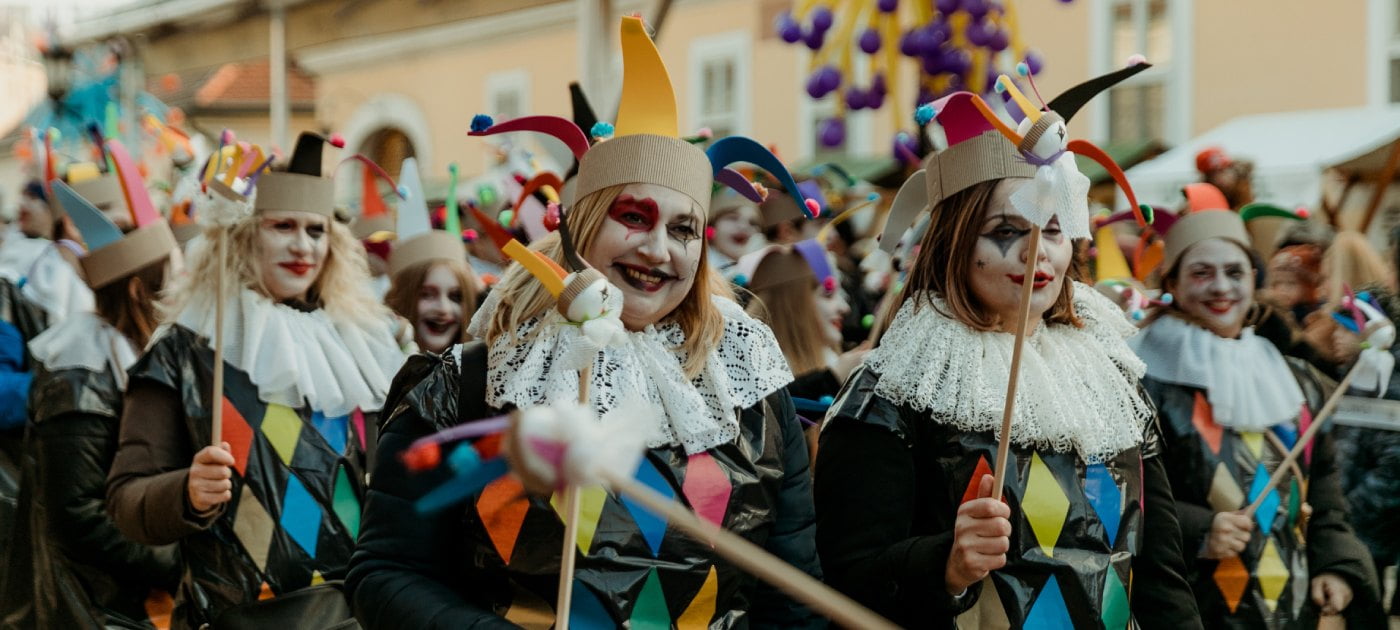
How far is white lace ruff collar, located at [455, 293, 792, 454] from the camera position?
9.62ft

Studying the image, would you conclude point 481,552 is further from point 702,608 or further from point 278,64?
point 278,64

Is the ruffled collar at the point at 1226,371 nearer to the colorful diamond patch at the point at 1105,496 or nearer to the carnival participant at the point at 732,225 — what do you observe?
the colorful diamond patch at the point at 1105,496

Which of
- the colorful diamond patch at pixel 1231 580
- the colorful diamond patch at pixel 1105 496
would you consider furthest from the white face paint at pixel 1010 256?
the colorful diamond patch at pixel 1231 580

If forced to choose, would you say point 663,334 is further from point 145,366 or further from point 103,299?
point 103,299

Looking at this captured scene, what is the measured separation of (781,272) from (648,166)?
2715mm

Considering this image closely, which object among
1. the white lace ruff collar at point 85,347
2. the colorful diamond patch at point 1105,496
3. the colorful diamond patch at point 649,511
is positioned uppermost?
the white lace ruff collar at point 85,347

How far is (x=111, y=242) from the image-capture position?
16.3 ft

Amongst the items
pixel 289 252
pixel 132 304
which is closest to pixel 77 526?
pixel 132 304

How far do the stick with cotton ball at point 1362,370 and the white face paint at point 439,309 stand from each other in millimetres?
2642

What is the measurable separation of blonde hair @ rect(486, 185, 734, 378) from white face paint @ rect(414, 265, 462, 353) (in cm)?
245

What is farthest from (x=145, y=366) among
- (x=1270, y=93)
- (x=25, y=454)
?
(x=1270, y=93)

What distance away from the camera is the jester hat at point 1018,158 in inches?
112

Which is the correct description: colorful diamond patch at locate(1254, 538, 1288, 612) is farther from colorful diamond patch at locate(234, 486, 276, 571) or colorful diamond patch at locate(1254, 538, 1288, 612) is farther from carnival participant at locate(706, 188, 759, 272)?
carnival participant at locate(706, 188, 759, 272)

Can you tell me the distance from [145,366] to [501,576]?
164 cm
